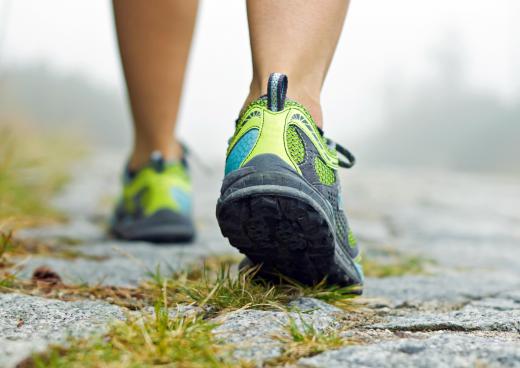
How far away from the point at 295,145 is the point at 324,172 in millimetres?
86

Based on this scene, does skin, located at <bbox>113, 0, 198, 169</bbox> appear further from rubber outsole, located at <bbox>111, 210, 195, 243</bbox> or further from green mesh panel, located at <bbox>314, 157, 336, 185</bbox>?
green mesh panel, located at <bbox>314, 157, 336, 185</bbox>

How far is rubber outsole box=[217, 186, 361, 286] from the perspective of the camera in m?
1.05

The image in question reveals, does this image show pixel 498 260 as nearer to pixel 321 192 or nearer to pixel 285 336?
pixel 321 192

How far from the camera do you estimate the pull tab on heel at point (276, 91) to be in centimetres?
115

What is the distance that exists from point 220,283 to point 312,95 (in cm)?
38

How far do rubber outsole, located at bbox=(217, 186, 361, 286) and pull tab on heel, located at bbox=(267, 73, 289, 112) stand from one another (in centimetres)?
18

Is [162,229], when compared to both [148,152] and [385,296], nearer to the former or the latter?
[148,152]

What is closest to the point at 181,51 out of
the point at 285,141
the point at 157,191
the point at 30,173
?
the point at 157,191

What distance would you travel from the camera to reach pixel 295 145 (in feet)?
3.77

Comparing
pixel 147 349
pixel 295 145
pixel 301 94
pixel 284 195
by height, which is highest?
pixel 301 94

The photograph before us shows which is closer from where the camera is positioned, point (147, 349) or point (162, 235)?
point (147, 349)

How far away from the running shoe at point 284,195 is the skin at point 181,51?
0.07 m

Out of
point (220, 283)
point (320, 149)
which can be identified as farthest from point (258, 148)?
point (220, 283)

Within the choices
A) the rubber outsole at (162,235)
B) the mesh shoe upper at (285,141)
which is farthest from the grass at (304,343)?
the rubber outsole at (162,235)
